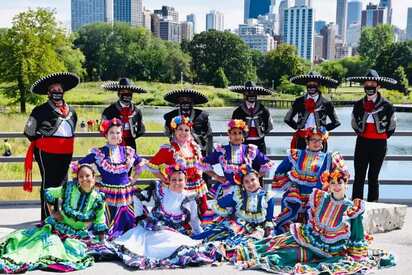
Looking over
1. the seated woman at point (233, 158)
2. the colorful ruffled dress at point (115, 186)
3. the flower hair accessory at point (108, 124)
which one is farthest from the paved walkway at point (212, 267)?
the flower hair accessory at point (108, 124)

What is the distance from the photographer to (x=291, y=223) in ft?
18.6

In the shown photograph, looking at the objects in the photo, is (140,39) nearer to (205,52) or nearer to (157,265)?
(205,52)

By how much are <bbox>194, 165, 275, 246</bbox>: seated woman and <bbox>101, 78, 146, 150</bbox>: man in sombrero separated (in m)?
1.51

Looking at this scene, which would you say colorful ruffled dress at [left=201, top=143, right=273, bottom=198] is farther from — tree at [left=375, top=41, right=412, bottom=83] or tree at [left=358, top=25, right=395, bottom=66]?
tree at [left=358, top=25, right=395, bottom=66]

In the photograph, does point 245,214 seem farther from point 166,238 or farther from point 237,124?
point 237,124

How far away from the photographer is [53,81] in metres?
6.05

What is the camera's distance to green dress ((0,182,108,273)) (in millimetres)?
4836

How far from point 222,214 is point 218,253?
0.61 metres

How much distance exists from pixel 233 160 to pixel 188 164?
48 centimetres

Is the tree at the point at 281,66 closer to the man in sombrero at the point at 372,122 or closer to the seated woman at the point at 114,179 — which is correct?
the man in sombrero at the point at 372,122

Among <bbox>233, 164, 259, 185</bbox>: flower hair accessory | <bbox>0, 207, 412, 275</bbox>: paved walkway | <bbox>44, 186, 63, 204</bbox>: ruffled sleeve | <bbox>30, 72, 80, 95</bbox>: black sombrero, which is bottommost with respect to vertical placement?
<bbox>0, 207, 412, 275</bbox>: paved walkway

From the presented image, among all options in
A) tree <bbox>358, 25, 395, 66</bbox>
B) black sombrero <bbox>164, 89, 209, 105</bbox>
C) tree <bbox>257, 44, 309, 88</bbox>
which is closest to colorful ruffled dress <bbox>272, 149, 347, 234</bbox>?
black sombrero <bbox>164, 89, 209, 105</bbox>

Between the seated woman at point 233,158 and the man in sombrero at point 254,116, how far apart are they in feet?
2.08

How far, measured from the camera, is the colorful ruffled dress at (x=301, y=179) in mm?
5746
